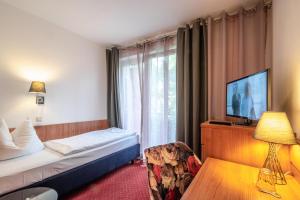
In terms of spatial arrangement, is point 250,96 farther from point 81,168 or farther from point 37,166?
point 37,166

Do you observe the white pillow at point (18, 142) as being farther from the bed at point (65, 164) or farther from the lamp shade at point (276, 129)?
the lamp shade at point (276, 129)

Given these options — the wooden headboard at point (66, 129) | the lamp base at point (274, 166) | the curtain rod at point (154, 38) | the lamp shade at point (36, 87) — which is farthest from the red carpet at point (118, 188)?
the curtain rod at point (154, 38)

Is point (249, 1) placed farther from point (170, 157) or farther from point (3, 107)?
point (3, 107)

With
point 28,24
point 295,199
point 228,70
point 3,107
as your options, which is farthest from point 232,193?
point 28,24

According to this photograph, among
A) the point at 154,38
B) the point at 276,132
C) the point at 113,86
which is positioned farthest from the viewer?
the point at 113,86

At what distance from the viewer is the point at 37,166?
1636 mm

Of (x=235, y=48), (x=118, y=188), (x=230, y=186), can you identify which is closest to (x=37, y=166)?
(x=118, y=188)

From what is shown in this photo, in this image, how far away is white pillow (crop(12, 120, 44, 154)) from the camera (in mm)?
1899

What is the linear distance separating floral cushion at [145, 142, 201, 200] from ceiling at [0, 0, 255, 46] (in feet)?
6.06

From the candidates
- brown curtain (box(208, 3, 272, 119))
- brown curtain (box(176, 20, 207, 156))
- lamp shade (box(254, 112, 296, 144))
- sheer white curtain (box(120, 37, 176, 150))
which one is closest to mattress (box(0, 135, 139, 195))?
sheer white curtain (box(120, 37, 176, 150))

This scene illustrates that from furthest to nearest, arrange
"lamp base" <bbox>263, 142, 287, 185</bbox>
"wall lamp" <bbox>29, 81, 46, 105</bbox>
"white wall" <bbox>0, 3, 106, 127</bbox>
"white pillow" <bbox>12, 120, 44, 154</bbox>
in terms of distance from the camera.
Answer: "wall lamp" <bbox>29, 81, 46, 105</bbox> < "white wall" <bbox>0, 3, 106, 127</bbox> < "white pillow" <bbox>12, 120, 44, 154</bbox> < "lamp base" <bbox>263, 142, 287, 185</bbox>

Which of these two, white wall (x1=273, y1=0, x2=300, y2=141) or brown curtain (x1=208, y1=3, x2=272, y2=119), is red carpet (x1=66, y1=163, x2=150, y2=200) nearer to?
brown curtain (x1=208, y1=3, x2=272, y2=119)

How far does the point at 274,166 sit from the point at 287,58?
953 millimetres

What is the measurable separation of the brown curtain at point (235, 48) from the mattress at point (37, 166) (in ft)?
6.34
